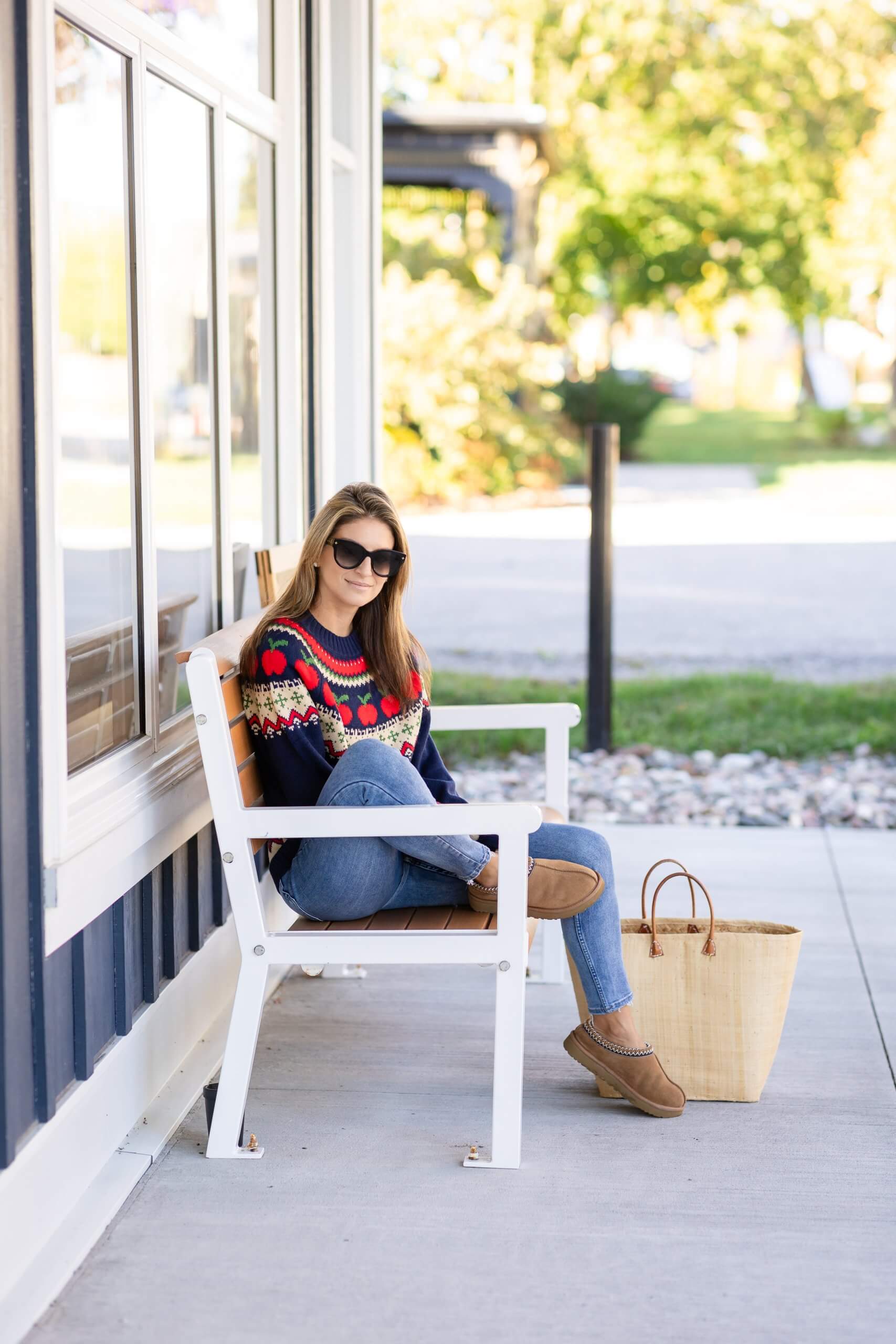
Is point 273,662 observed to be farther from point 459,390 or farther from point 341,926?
point 459,390

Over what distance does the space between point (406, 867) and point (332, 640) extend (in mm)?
484

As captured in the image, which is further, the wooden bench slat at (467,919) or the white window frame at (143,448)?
the wooden bench slat at (467,919)

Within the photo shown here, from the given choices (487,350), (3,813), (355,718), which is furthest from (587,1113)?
(487,350)

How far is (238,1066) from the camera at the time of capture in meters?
2.83

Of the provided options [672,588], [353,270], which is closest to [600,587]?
[353,270]

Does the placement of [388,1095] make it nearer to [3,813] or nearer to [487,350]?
[3,813]

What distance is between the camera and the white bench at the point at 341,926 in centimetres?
277

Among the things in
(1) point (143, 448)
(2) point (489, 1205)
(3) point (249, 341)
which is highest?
(3) point (249, 341)

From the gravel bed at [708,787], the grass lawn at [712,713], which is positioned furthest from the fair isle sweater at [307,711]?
the grass lawn at [712,713]

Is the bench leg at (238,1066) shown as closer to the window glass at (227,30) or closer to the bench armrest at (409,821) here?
the bench armrest at (409,821)

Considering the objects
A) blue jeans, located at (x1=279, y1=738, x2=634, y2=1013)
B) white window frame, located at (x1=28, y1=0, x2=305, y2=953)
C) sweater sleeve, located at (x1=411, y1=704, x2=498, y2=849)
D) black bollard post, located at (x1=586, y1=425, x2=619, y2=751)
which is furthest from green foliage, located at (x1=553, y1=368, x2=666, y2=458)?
blue jeans, located at (x1=279, y1=738, x2=634, y2=1013)

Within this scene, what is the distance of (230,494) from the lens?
3666 millimetres

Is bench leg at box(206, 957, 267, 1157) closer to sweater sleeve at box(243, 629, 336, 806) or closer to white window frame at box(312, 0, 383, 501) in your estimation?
sweater sleeve at box(243, 629, 336, 806)

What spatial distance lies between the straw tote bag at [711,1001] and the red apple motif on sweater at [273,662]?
83 cm
